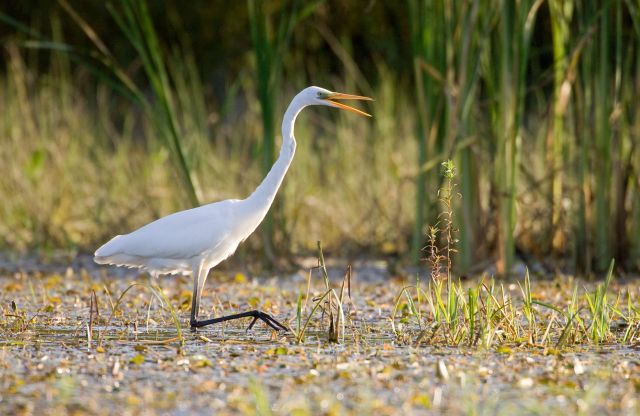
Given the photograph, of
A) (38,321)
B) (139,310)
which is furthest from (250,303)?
(38,321)

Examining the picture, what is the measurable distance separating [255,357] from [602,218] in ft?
11.9

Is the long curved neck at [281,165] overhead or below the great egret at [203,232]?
overhead

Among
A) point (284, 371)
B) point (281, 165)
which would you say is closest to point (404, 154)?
point (281, 165)

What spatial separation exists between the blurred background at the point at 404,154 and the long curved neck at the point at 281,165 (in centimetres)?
125

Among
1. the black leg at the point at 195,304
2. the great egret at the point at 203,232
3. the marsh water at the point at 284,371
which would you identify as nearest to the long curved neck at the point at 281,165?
the great egret at the point at 203,232

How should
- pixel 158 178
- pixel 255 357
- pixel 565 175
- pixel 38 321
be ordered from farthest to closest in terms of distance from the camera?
1. pixel 158 178
2. pixel 565 175
3. pixel 38 321
4. pixel 255 357

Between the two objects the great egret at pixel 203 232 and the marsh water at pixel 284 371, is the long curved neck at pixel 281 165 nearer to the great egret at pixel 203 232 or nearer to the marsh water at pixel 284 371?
the great egret at pixel 203 232

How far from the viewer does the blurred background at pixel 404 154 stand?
739 cm

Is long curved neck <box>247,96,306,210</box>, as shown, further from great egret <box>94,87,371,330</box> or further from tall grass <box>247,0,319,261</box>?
tall grass <box>247,0,319,261</box>

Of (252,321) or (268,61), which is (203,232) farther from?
(268,61)

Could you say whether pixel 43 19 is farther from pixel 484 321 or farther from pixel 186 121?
pixel 484 321

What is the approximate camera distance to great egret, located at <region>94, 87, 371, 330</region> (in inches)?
234

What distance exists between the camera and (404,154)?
9.63m

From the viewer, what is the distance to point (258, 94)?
786 cm
